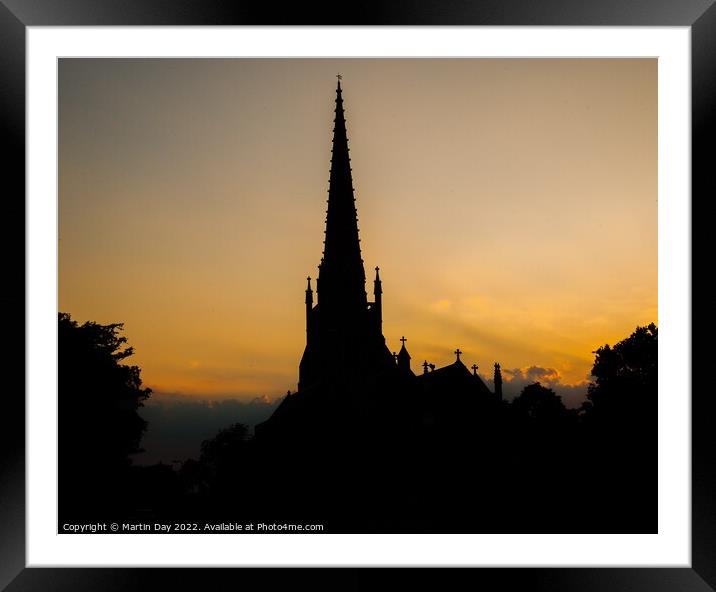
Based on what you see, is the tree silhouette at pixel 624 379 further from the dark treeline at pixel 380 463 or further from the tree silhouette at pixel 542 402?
the tree silhouette at pixel 542 402

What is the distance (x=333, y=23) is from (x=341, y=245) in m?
23.9

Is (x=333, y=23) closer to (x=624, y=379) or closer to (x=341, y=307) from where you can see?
(x=624, y=379)

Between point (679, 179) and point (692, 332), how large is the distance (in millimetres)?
1208

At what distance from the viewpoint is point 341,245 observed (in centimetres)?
2908

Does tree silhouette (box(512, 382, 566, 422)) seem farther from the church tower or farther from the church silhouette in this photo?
the church tower

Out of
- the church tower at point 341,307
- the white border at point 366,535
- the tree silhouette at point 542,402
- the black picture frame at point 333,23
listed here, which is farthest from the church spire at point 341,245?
the black picture frame at point 333,23

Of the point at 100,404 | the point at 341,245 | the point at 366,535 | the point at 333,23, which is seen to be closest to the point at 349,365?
the point at 341,245

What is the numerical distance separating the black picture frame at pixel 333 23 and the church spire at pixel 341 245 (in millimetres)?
22253

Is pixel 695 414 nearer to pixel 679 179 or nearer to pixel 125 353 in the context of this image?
pixel 679 179

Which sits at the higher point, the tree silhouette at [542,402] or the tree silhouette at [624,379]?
the tree silhouette at [624,379]

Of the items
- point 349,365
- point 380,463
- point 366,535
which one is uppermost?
point 366,535

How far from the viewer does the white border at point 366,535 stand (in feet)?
17.4

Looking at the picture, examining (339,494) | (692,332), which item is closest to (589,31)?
(692,332)

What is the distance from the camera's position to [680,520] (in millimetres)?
5328
